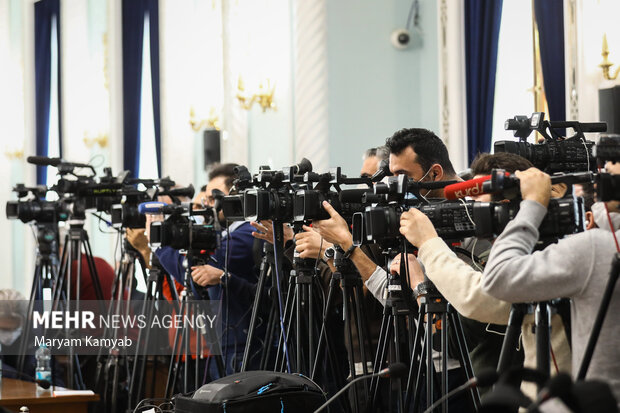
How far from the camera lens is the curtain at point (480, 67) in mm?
6004

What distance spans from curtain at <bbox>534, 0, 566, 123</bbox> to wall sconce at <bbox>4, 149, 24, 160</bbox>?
750cm

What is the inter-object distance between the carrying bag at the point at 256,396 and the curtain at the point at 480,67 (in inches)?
132

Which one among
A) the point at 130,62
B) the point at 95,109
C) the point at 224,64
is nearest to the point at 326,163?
the point at 224,64

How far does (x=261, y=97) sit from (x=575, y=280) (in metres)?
5.66

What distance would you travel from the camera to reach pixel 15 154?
11391 millimetres

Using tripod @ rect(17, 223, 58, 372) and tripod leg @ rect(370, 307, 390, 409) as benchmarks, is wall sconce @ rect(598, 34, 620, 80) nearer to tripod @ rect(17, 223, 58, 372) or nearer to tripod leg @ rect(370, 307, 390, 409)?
tripod leg @ rect(370, 307, 390, 409)

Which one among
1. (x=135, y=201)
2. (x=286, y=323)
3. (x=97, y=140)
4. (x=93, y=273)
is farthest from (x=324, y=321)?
(x=97, y=140)

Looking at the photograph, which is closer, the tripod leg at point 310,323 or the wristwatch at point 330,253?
the wristwatch at point 330,253

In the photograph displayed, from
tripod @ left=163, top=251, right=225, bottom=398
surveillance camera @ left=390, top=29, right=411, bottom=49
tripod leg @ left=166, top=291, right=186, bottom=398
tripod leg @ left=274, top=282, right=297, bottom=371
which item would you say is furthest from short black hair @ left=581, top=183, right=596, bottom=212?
surveillance camera @ left=390, top=29, right=411, bottom=49

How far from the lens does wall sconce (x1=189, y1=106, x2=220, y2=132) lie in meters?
8.22

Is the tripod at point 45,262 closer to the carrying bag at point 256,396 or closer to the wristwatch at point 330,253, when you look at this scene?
the wristwatch at point 330,253

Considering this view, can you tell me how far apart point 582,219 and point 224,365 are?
231 cm

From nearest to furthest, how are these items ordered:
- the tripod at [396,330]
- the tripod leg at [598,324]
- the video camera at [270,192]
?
the tripod leg at [598,324] < the tripod at [396,330] < the video camera at [270,192]

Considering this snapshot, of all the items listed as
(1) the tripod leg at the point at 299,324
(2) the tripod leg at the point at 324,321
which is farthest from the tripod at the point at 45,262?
(2) the tripod leg at the point at 324,321
